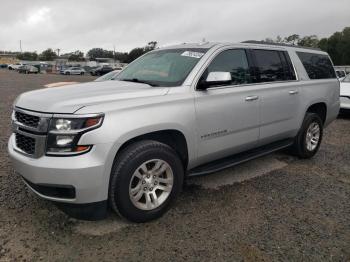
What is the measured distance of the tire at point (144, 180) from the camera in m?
3.03

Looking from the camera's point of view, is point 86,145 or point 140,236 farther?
point 140,236

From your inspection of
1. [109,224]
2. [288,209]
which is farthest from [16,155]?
[288,209]

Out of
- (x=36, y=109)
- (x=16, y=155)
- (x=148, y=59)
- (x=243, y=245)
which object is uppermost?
(x=148, y=59)

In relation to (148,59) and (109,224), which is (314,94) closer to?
(148,59)

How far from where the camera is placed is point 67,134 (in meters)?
2.79

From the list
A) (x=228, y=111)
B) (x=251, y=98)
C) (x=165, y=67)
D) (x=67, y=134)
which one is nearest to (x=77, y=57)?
(x=165, y=67)

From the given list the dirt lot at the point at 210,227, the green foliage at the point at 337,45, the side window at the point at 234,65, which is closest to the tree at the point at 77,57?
the green foliage at the point at 337,45

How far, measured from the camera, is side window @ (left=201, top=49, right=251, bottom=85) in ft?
13.0

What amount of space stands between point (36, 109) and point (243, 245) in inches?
88.8

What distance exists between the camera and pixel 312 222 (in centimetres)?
345

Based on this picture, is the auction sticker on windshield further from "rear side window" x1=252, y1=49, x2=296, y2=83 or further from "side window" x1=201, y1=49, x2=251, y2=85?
"rear side window" x1=252, y1=49, x2=296, y2=83

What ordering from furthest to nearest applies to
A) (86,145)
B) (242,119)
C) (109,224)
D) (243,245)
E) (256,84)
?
(256,84) → (242,119) → (109,224) → (243,245) → (86,145)

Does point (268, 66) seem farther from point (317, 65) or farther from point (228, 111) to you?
point (317, 65)

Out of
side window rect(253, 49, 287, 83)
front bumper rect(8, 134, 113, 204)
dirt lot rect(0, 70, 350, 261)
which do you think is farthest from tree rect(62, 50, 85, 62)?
front bumper rect(8, 134, 113, 204)
